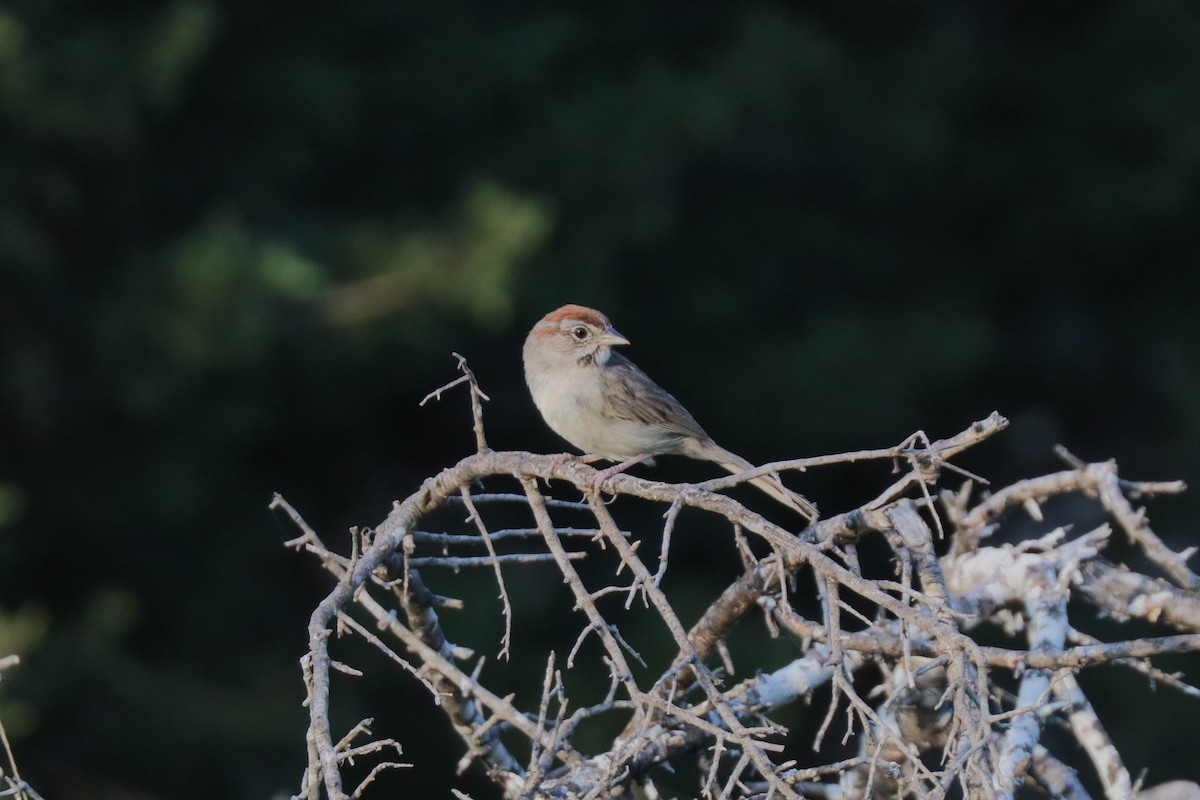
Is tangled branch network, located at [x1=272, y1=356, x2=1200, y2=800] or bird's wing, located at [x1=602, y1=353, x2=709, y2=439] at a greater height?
bird's wing, located at [x1=602, y1=353, x2=709, y2=439]

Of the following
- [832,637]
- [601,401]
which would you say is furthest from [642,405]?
[832,637]

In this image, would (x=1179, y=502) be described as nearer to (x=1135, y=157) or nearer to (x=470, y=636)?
(x=1135, y=157)

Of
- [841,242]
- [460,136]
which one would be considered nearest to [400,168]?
[460,136]

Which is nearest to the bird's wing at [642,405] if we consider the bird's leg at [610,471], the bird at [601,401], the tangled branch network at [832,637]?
the bird at [601,401]

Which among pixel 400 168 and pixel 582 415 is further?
pixel 400 168

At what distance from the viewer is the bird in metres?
5.05

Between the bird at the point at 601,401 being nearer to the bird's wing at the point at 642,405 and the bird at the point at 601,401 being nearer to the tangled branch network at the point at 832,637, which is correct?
the bird's wing at the point at 642,405

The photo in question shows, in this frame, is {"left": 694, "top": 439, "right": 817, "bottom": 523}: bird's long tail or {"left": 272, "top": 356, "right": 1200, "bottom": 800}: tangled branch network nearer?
{"left": 272, "top": 356, "right": 1200, "bottom": 800}: tangled branch network

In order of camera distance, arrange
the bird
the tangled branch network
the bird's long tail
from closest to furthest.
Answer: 1. the tangled branch network
2. the bird's long tail
3. the bird

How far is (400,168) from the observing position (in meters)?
10.8

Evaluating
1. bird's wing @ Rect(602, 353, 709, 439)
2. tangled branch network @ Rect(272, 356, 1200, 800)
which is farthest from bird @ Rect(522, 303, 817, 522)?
tangled branch network @ Rect(272, 356, 1200, 800)

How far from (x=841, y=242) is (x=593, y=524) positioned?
12.9ft

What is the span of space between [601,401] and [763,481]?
101 centimetres

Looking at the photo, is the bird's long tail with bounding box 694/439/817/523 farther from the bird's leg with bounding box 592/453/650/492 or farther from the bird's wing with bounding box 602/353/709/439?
the bird's leg with bounding box 592/453/650/492
